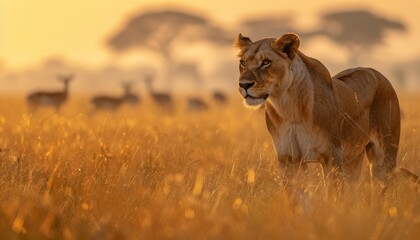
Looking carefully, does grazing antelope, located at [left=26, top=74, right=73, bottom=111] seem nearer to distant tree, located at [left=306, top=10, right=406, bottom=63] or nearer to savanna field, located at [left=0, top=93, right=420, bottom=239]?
savanna field, located at [left=0, top=93, right=420, bottom=239]

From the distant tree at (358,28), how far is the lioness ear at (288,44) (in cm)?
4769

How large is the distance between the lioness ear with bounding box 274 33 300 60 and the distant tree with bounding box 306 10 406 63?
47694 millimetres

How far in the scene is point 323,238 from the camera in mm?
4270

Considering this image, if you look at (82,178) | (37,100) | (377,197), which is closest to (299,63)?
(377,197)

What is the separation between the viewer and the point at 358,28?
5291 cm

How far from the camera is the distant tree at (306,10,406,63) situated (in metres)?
52.8

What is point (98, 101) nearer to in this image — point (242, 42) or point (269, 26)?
point (242, 42)

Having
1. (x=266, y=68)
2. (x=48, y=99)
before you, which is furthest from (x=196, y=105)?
(x=266, y=68)

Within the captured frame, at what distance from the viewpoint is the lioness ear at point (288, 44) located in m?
5.87

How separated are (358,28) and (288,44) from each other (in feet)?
158

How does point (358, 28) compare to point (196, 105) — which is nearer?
point (196, 105)

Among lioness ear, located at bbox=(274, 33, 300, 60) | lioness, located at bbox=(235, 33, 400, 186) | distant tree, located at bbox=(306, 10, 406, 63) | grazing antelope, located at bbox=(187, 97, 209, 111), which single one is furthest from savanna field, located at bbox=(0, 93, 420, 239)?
distant tree, located at bbox=(306, 10, 406, 63)

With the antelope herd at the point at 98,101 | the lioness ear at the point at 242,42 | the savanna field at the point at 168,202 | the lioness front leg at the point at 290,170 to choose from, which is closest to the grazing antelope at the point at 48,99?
the antelope herd at the point at 98,101

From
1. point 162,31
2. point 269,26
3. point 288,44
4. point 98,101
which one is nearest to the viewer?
point 288,44
